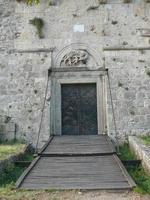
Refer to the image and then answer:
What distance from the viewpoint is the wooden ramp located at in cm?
597

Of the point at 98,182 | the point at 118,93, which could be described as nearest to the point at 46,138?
the point at 118,93

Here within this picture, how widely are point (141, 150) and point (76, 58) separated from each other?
4.26 meters

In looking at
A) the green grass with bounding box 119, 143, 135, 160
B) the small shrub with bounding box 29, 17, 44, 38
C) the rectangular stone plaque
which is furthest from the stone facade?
the green grass with bounding box 119, 143, 135, 160

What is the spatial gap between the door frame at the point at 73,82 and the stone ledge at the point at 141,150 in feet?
4.93

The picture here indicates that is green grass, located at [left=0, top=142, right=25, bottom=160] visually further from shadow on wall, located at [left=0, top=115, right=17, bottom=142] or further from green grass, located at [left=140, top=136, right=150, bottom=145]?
green grass, located at [left=140, top=136, right=150, bottom=145]

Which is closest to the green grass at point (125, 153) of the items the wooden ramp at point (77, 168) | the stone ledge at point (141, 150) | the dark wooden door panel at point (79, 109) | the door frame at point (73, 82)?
the stone ledge at point (141, 150)

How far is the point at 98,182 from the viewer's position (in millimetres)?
6086

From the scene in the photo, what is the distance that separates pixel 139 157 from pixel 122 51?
4.01m

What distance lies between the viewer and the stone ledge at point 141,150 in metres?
7.46

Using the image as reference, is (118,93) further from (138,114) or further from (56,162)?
(56,162)

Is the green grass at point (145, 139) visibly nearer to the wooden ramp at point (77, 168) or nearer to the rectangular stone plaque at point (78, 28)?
the wooden ramp at point (77, 168)

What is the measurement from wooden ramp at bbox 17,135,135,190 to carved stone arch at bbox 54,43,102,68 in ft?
9.08

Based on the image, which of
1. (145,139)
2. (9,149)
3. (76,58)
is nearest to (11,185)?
(9,149)

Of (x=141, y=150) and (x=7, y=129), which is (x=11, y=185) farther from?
(x=7, y=129)
